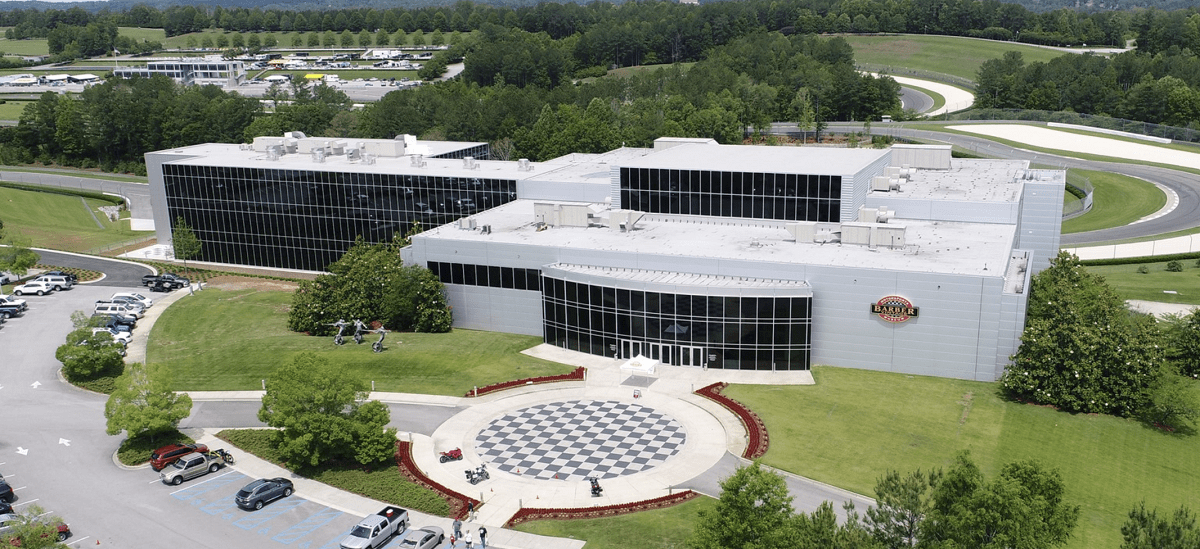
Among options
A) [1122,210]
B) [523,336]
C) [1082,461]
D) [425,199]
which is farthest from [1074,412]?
[1122,210]

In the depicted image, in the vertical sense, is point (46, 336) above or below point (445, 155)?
below

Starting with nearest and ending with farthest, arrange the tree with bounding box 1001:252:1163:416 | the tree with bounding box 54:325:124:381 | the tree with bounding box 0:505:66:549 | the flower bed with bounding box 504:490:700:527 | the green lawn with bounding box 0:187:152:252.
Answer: the tree with bounding box 0:505:66:549 → the flower bed with bounding box 504:490:700:527 → the tree with bounding box 1001:252:1163:416 → the tree with bounding box 54:325:124:381 → the green lawn with bounding box 0:187:152:252

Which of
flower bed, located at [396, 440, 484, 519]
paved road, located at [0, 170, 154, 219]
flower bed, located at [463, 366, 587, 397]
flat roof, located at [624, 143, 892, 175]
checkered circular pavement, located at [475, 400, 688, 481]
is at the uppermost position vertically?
flat roof, located at [624, 143, 892, 175]

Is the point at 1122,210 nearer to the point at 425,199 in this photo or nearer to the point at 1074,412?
the point at 1074,412

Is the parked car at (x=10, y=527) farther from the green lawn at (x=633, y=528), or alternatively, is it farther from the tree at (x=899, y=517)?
the tree at (x=899, y=517)

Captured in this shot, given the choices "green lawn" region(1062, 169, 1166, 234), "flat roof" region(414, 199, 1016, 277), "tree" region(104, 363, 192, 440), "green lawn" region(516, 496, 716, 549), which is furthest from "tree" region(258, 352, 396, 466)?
"green lawn" region(1062, 169, 1166, 234)

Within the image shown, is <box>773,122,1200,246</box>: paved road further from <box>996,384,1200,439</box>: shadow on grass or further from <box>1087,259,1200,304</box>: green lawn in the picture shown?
<box>996,384,1200,439</box>: shadow on grass

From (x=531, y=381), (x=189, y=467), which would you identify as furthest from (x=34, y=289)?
(x=531, y=381)
